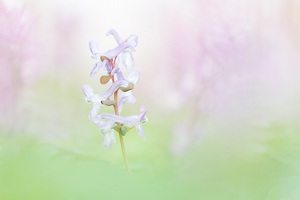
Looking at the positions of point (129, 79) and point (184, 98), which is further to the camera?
point (184, 98)

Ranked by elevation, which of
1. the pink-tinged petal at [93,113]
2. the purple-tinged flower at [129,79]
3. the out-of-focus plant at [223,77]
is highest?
the out-of-focus plant at [223,77]

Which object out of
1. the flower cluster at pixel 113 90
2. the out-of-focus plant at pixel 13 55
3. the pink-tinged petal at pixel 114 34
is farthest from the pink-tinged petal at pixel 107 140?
the out-of-focus plant at pixel 13 55

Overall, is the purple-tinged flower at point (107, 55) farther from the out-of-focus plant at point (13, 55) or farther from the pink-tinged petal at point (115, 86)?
the out-of-focus plant at point (13, 55)

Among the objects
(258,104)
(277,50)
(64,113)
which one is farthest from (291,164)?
(64,113)

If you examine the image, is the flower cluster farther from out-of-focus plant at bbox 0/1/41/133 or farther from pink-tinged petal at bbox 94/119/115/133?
out-of-focus plant at bbox 0/1/41/133

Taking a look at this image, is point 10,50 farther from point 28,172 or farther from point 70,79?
point 28,172

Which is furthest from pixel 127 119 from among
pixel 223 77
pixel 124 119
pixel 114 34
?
pixel 223 77

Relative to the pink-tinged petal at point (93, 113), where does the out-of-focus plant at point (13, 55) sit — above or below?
above

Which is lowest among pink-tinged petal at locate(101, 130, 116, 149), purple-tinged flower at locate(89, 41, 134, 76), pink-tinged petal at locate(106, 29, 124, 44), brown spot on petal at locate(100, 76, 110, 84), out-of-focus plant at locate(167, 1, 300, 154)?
pink-tinged petal at locate(101, 130, 116, 149)

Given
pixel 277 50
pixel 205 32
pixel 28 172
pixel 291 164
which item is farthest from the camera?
pixel 277 50

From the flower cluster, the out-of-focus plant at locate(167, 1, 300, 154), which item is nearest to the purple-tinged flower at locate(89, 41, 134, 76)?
the flower cluster

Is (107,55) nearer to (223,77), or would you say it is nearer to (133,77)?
(133,77)
